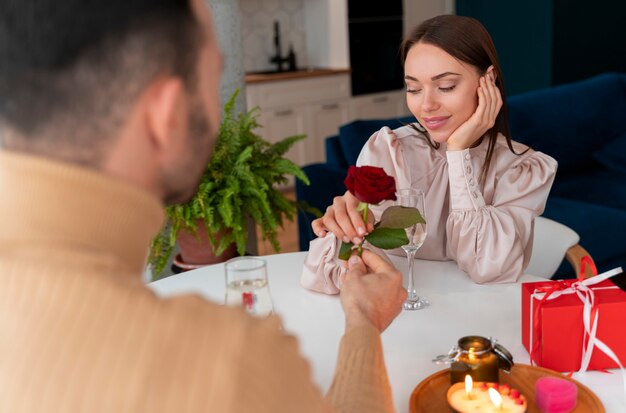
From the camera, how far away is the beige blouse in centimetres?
173

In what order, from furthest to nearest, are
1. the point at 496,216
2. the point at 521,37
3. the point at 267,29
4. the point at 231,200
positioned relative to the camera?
the point at 267,29, the point at 521,37, the point at 231,200, the point at 496,216

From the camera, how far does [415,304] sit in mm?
1609

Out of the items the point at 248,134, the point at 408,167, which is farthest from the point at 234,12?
the point at 408,167

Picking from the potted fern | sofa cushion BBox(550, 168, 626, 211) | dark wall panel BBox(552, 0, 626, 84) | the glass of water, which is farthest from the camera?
dark wall panel BBox(552, 0, 626, 84)

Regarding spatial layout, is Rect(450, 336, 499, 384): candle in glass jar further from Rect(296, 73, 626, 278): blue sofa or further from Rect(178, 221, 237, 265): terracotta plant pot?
Rect(296, 73, 626, 278): blue sofa

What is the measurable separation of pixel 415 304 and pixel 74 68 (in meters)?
1.05

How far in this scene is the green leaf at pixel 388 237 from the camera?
4.72 feet

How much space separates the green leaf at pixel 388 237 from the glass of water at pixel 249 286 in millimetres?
369

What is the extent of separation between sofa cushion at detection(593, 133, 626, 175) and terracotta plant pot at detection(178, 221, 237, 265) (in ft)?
7.81

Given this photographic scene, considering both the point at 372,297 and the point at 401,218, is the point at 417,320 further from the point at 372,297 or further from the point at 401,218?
the point at 372,297

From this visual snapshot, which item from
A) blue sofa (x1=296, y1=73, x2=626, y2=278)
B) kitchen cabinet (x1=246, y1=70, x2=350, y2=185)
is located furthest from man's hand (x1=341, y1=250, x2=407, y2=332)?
kitchen cabinet (x1=246, y1=70, x2=350, y2=185)

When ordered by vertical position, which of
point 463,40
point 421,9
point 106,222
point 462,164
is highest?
point 421,9

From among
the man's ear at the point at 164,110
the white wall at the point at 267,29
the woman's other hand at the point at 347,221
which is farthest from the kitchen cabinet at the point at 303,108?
the man's ear at the point at 164,110

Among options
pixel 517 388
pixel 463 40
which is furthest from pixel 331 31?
pixel 517 388
